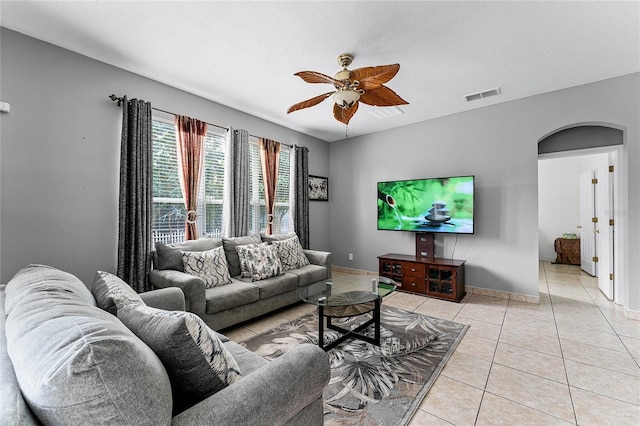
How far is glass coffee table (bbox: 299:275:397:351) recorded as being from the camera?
7.78ft

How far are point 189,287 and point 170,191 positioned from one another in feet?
4.37

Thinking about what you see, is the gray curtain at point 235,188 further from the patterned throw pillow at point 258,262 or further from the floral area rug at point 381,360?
the floral area rug at point 381,360

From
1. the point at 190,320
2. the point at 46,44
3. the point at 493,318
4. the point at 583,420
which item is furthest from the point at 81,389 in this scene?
the point at 493,318

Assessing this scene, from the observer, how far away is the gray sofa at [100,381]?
64cm

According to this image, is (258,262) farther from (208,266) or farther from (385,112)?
(385,112)

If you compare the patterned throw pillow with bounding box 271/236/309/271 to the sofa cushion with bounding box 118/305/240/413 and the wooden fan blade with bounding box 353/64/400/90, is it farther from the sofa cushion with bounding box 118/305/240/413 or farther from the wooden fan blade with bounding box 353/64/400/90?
the sofa cushion with bounding box 118/305/240/413

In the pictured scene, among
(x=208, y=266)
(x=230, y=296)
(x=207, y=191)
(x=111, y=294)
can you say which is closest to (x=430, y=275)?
(x=230, y=296)

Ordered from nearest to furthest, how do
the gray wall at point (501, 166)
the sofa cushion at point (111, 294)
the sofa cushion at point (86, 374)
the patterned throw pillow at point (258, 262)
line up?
1. the sofa cushion at point (86, 374)
2. the sofa cushion at point (111, 294)
3. the gray wall at point (501, 166)
4. the patterned throw pillow at point (258, 262)

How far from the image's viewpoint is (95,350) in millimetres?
Result: 680

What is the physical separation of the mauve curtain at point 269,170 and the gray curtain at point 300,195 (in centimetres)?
44

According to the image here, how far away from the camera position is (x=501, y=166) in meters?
3.87

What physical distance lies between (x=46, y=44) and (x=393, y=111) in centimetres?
390

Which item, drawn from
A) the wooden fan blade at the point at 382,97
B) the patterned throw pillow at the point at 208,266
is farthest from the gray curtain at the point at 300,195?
the wooden fan blade at the point at 382,97

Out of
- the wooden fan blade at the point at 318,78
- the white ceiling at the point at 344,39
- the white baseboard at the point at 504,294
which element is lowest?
the white baseboard at the point at 504,294
